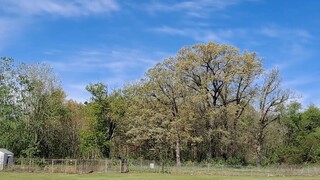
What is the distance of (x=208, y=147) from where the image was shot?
201ft

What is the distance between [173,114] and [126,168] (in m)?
11.7

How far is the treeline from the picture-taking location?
5728 centimetres

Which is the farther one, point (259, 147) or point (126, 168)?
point (259, 147)

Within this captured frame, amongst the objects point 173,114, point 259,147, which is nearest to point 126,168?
point 173,114

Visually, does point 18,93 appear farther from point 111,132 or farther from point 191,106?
point 191,106

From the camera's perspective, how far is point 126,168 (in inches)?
2004

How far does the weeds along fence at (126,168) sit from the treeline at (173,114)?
559 cm

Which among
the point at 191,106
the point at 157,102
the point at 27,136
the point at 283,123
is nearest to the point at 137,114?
the point at 157,102

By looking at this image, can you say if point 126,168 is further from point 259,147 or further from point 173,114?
point 259,147

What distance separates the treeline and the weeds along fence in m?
5.59

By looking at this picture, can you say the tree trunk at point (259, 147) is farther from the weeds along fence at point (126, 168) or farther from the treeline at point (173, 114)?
the weeds along fence at point (126, 168)

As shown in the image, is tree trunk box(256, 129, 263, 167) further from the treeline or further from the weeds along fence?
the weeds along fence

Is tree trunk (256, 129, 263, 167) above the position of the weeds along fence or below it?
above

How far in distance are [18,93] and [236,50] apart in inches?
1274
